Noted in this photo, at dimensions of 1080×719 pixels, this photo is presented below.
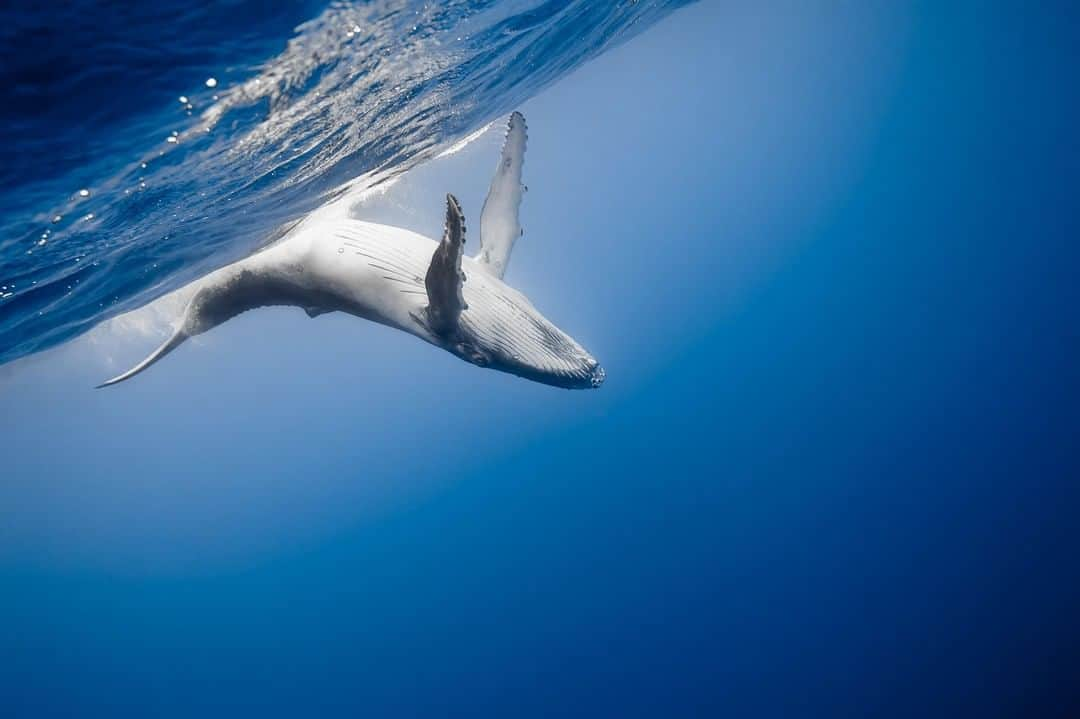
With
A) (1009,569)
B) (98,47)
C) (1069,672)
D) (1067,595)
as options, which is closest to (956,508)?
(1009,569)

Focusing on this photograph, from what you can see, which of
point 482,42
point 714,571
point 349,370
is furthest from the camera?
point 349,370

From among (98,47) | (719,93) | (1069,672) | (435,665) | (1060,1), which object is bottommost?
(435,665)

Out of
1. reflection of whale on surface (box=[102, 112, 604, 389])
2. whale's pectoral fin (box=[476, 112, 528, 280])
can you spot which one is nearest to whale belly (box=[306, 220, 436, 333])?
reflection of whale on surface (box=[102, 112, 604, 389])

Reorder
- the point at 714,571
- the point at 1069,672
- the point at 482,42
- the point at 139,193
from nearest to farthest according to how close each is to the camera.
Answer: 1. the point at 139,193
2. the point at 482,42
3. the point at 1069,672
4. the point at 714,571

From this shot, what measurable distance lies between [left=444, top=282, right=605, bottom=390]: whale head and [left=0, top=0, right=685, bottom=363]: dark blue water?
305cm

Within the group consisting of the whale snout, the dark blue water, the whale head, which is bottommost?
the whale snout

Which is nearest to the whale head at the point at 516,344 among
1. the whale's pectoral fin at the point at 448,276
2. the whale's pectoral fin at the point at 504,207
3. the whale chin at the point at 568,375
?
the whale chin at the point at 568,375

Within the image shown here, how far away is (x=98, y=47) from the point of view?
13.2ft

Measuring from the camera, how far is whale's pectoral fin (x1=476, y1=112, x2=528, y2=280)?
4660 millimetres

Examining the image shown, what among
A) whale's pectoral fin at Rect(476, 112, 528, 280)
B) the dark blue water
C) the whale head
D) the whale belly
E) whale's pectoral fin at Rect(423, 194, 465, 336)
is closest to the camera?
whale's pectoral fin at Rect(423, 194, 465, 336)

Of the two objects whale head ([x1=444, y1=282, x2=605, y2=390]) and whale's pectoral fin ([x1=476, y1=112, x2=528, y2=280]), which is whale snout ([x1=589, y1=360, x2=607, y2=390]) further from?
whale's pectoral fin ([x1=476, y1=112, x2=528, y2=280])

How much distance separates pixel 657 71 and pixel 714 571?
45603 mm

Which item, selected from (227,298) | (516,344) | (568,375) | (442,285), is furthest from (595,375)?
(227,298)

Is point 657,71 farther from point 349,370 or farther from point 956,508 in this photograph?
point 349,370
